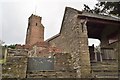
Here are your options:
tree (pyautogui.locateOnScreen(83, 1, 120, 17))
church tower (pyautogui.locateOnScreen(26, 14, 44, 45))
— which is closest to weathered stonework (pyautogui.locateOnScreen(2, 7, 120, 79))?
tree (pyautogui.locateOnScreen(83, 1, 120, 17))

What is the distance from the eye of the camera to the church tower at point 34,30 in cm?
3257

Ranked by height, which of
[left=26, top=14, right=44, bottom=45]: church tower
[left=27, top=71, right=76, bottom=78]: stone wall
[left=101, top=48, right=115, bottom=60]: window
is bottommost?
[left=27, top=71, right=76, bottom=78]: stone wall

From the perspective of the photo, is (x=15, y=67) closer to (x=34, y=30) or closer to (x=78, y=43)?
(x=78, y=43)

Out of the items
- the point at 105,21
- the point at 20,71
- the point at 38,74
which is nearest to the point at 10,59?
the point at 20,71

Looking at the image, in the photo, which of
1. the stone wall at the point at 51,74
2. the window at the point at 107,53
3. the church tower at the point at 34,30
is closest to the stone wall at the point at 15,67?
the stone wall at the point at 51,74

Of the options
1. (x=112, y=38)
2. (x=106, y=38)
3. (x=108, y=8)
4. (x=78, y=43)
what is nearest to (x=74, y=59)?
(x=78, y=43)

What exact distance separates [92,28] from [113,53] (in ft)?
10.3

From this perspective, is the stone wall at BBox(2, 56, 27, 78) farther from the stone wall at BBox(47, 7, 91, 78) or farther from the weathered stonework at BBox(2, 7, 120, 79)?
the stone wall at BBox(47, 7, 91, 78)

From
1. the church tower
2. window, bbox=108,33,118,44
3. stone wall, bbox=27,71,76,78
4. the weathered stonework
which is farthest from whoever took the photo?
the church tower

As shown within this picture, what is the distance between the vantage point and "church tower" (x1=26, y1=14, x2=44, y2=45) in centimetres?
3257

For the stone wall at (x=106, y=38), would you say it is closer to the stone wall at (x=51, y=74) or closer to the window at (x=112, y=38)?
the window at (x=112, y=38)

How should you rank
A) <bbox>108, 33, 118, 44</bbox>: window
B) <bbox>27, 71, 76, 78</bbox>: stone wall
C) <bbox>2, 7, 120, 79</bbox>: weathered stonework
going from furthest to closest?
<bbox>108, 33, 118, 44</bbox>: window, <bbox>27, 71, 76, 78</bbox>: stone wall, <bbox>2, 7, 120, 79</bbox>: weathered stonework

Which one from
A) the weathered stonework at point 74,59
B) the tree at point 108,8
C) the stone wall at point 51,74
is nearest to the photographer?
the weathered stonework at point 74,59

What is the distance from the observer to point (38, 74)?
10.5 metres
